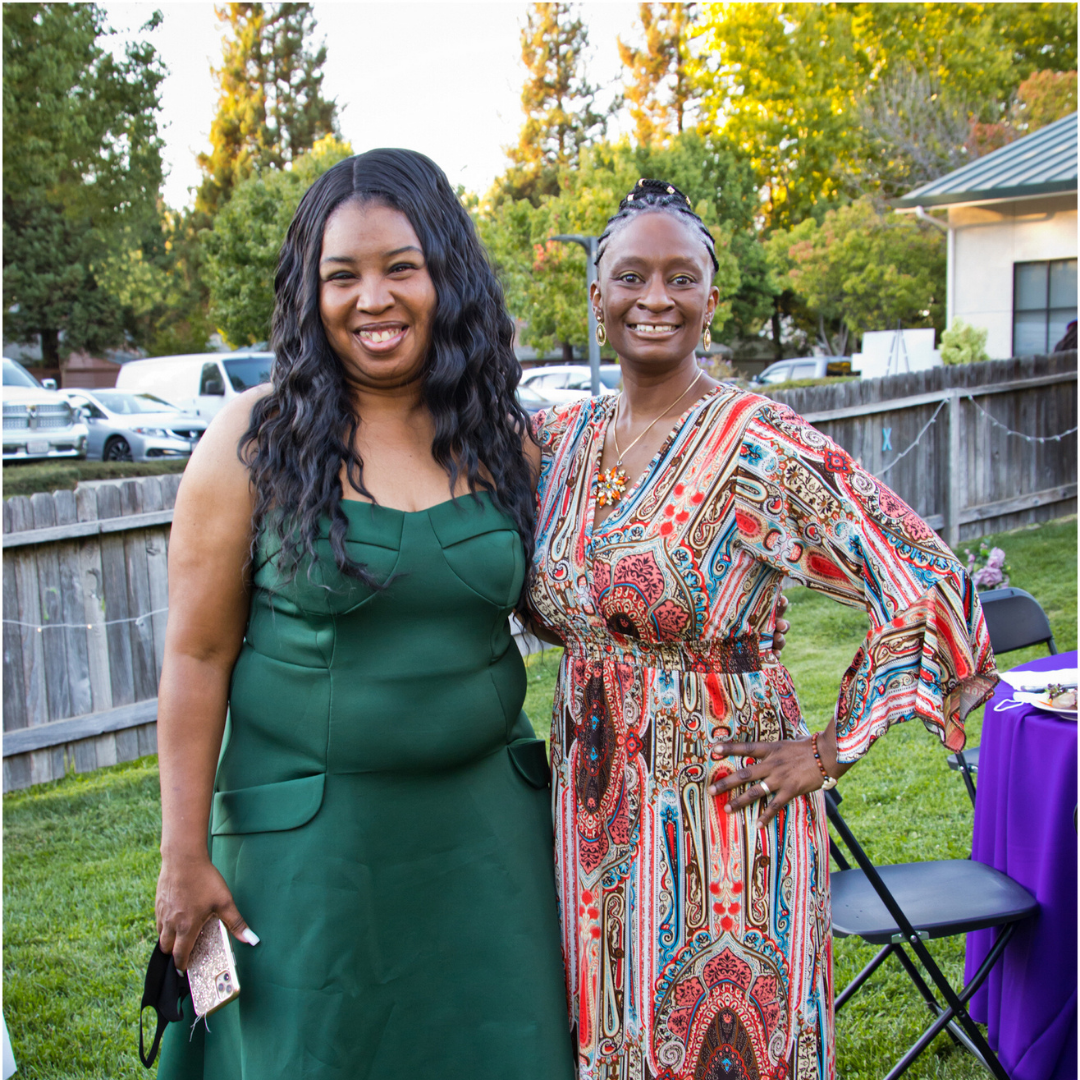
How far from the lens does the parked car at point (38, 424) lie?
16312 mm

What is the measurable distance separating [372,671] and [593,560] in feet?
1.63

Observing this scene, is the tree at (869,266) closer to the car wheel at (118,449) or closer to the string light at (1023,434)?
the string light at (1023,434)

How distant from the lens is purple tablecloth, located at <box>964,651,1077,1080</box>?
325cm

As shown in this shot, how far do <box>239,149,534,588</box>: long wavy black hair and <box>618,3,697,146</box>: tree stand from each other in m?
45.4

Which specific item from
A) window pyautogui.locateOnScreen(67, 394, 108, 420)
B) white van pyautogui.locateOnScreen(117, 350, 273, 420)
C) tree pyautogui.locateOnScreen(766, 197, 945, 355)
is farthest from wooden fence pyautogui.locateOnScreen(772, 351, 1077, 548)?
tree pyautogui.locateOnScreen(766, 197, 945, 355)

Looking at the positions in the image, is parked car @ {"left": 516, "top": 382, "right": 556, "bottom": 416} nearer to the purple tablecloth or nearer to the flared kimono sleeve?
the purple tablecloth

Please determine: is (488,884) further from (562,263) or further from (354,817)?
(562,263)

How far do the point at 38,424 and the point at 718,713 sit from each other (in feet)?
55.0

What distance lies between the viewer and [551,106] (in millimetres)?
49156

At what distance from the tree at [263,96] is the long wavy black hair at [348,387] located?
4625 cm

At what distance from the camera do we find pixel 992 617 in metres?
4.57

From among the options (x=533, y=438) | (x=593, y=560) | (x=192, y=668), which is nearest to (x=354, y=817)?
(x=192, y=668)

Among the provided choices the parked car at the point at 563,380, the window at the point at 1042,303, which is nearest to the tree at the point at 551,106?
the parked car at the point at 563,380

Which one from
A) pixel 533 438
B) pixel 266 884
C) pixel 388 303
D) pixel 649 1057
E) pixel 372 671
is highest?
pixel 388 303
